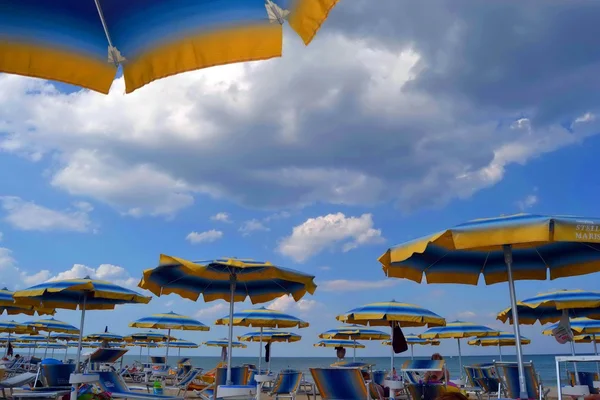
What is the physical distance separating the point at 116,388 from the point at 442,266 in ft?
14.8

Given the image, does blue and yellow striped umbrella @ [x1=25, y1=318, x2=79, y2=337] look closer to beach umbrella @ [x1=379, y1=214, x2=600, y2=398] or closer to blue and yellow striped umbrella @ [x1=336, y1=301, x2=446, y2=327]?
blue and yellow striped umbrella @ [x1=336, y1=301, x2=446, y2=327]

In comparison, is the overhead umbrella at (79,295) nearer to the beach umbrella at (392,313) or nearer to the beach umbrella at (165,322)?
the beach umbrella at (165,322)

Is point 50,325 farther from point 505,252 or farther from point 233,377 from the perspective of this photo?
point 505,252

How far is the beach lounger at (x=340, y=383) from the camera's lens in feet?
20.3

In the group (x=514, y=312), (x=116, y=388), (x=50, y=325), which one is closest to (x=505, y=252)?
(x=514, y=312)

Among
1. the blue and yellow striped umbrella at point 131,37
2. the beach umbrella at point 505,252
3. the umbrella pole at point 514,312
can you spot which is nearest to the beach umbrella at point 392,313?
the beach umbrella at point 505,252

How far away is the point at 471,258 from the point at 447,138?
7.69 metres

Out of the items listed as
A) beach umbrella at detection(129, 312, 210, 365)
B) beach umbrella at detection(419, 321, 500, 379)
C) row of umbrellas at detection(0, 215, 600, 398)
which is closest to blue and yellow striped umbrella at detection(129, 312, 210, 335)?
beach umbrella at detection(129, 312, 210, 365)

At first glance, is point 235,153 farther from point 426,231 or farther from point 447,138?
point 426,231

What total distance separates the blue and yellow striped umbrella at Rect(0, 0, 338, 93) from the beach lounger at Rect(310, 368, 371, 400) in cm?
470

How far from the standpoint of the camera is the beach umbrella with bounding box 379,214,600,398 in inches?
178

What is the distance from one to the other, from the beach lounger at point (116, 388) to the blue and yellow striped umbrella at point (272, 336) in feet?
40.7

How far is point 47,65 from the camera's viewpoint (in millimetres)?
2582

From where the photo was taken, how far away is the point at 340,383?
6.27m
